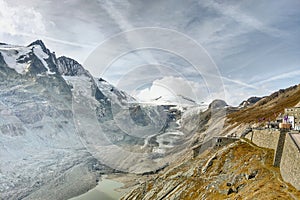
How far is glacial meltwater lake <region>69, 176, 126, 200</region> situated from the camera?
156 metres

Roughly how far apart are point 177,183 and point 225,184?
19.7 metres

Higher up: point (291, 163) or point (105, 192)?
point (291, 163)

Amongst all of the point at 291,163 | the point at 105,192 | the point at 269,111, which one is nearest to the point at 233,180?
the point at 291,163

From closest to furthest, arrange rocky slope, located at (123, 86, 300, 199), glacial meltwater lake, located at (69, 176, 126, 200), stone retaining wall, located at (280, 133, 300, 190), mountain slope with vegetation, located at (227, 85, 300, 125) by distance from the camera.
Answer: stone retaining wall, located at (280, 133, 300, 190), rocky slope, located at (123, 86, 300, 199), mountain slope with vegetation, located at (227, 85, 300, 125), glacial meltwater lake, located at (69, 176, 126, 200)

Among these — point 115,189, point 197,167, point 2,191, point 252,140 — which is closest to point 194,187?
point 197,167

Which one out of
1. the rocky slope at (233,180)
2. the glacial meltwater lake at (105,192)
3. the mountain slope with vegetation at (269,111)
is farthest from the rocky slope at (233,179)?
the glacial meltwater lake at (105,192)

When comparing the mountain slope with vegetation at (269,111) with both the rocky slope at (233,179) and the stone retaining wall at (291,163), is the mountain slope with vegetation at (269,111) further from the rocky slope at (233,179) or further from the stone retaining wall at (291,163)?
the stone retaining wall at (291,163)

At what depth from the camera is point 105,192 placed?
167875mm

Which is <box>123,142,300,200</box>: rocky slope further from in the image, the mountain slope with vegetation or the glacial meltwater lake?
the glacial meltwater lake

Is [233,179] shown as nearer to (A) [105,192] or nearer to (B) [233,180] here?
(B) [233,180]

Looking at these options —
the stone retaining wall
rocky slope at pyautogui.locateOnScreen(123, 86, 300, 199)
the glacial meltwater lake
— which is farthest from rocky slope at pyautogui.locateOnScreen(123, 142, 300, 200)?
the glacial meltwater lake

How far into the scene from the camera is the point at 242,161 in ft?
173

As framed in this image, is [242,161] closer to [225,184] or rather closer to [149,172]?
[225,184]

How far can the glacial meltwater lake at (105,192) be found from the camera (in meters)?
156
